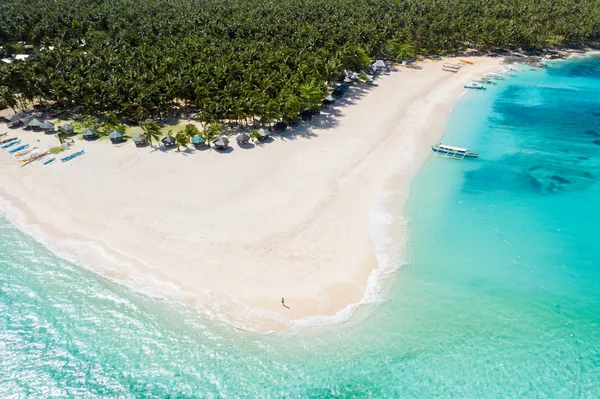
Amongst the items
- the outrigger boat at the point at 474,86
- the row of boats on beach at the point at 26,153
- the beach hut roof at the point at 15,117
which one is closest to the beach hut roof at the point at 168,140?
the row of boats on beach at the point at 26,153

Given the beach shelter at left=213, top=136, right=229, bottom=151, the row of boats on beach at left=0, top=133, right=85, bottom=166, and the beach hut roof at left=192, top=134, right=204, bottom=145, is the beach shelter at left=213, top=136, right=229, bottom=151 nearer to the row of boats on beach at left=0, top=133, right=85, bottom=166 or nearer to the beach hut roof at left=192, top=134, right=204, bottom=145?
the beach hut roof at left=192, top=134, right=204, bottom=145

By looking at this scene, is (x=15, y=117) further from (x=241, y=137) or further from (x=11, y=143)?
(x=241, y=137)

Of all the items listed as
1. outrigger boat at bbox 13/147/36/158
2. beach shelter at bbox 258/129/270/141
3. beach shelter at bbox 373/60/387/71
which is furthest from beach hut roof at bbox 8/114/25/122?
beach shelter at bbox 373/60/387/71

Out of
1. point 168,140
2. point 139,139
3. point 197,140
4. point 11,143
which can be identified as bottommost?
point 197,140

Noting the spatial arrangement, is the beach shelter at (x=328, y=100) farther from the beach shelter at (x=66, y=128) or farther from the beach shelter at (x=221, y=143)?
the beach shelter at (x=66, y=128)

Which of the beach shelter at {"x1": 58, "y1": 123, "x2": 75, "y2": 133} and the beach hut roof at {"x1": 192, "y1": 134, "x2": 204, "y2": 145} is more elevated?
the beach shelter at {"x1": 58, "y1": 123, "x2": 75, "y2": 133}

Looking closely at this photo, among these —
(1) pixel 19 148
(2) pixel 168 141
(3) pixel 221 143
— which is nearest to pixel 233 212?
(3) pixel 221 143
